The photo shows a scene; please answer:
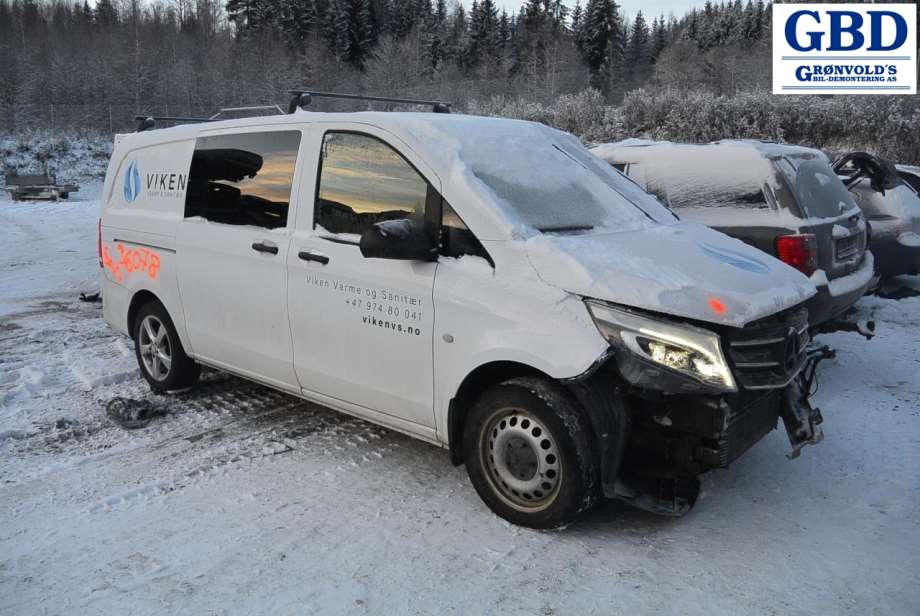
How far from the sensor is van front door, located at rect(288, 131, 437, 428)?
3.80m

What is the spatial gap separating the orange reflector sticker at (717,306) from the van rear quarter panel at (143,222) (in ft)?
11.7

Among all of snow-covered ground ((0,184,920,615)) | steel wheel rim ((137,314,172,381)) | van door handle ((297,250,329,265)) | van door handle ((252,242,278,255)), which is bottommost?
snow-covered ground ((0,184,920,615))

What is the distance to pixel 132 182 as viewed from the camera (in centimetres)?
577

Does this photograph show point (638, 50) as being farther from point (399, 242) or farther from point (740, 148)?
point (399, 242)

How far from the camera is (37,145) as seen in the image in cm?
3725

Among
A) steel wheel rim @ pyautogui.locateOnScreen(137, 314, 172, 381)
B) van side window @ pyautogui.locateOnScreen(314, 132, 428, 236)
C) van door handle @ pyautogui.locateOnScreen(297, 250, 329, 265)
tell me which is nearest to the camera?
Result: van side window @ pyautogui.locateOnScreen(314, 132, 428, 236)

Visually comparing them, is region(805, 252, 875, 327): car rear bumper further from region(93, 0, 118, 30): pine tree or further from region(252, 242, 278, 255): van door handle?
region(93, 0, 118, 30): pine tree

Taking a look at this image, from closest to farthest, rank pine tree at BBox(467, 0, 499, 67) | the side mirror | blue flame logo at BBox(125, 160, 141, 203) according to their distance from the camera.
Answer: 1. the side mirror
2. blue flame logo at BBox(125, 160, 141, 203)
3. pine tree at BBox(467, 0, 499, 67)

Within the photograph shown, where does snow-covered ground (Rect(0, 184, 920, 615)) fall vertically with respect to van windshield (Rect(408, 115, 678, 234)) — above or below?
below

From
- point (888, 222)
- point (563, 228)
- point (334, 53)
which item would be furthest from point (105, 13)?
point (563, 228)

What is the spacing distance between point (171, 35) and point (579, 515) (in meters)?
72.8

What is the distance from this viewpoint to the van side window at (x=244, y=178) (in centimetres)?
447

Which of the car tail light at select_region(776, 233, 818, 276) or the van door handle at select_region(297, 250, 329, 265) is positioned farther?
the car tail light at select_region(776, 233, 818, 276)
